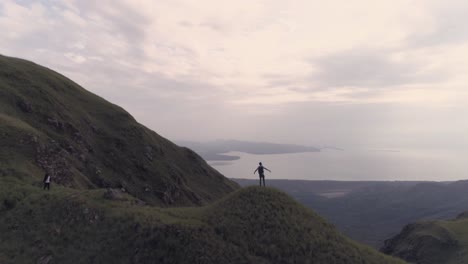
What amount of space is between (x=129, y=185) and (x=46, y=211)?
38129mm

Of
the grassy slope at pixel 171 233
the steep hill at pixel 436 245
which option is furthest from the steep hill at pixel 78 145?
the steep hill at pixel 436 245

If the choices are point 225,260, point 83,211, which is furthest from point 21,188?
point 225,260

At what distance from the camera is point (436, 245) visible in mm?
59062

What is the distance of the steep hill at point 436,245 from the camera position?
5419cm

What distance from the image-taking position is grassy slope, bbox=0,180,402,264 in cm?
2325

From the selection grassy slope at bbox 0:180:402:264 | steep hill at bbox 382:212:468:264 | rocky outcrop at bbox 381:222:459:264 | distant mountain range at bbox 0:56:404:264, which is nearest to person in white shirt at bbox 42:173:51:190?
distant mountain range at bbox 0:56:404:264

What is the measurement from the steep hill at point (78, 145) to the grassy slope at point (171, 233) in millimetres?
11347

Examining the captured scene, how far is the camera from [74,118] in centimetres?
6788

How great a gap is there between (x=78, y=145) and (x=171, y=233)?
4519 centimetres

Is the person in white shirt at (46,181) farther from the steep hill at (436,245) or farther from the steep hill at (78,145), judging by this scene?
the steep hill at (436,245)

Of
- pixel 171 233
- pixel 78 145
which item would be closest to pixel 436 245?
pixel 171 233

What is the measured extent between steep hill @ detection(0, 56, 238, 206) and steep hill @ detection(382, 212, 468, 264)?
4651 cm

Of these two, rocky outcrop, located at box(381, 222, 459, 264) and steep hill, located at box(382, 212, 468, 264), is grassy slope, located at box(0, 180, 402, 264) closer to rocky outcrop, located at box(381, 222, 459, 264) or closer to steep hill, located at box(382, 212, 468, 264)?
steep hill, located at box(382, 212, 468, 264)

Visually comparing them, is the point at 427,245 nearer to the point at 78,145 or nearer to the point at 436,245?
the point at 436,245
